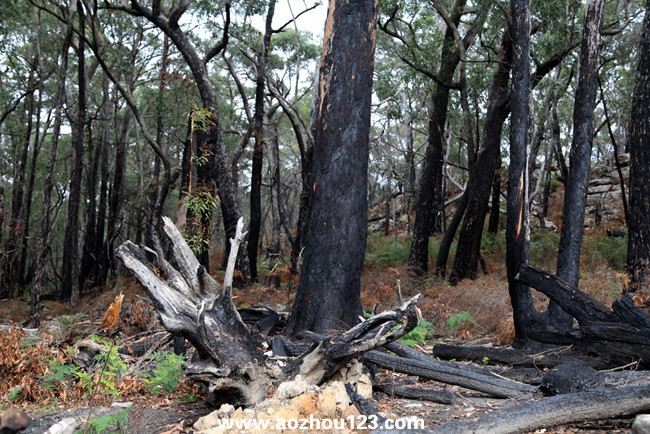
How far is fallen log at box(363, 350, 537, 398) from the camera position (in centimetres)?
570

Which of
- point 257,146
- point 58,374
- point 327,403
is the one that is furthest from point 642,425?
point 257,146

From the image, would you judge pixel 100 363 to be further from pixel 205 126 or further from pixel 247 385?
pixel 205 126

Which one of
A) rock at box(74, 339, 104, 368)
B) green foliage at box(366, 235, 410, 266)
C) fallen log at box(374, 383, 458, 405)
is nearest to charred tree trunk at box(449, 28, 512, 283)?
green foliage at box(366, 235, 410, 266)

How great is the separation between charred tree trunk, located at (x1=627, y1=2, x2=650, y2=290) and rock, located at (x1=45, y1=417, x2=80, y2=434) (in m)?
8.30

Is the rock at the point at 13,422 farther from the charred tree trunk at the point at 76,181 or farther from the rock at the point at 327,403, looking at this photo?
the charred tree trunk at the point at 76,181

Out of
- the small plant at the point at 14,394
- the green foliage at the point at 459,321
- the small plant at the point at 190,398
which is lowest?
the small plant at the point at 14,394

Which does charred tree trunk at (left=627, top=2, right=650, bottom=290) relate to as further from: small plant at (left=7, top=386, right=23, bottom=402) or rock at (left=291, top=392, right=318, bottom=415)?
small plant at (left=7, top=386, right=23, bottom=402)

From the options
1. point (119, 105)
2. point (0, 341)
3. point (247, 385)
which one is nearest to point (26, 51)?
point (119, 105)

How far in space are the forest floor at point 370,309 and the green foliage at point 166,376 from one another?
5cm

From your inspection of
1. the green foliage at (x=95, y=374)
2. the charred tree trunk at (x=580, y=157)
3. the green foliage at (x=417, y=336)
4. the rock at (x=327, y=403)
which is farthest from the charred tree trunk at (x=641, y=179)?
the green foliage at (x=95, y=374)

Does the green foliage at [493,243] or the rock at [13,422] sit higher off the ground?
the green foliage at [493,243]

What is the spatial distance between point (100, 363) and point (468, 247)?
10043 mm

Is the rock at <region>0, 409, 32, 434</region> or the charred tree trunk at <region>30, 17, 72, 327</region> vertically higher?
the charred tree trunk at <region>30, 17, 72, 327</region>

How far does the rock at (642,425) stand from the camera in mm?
4309
